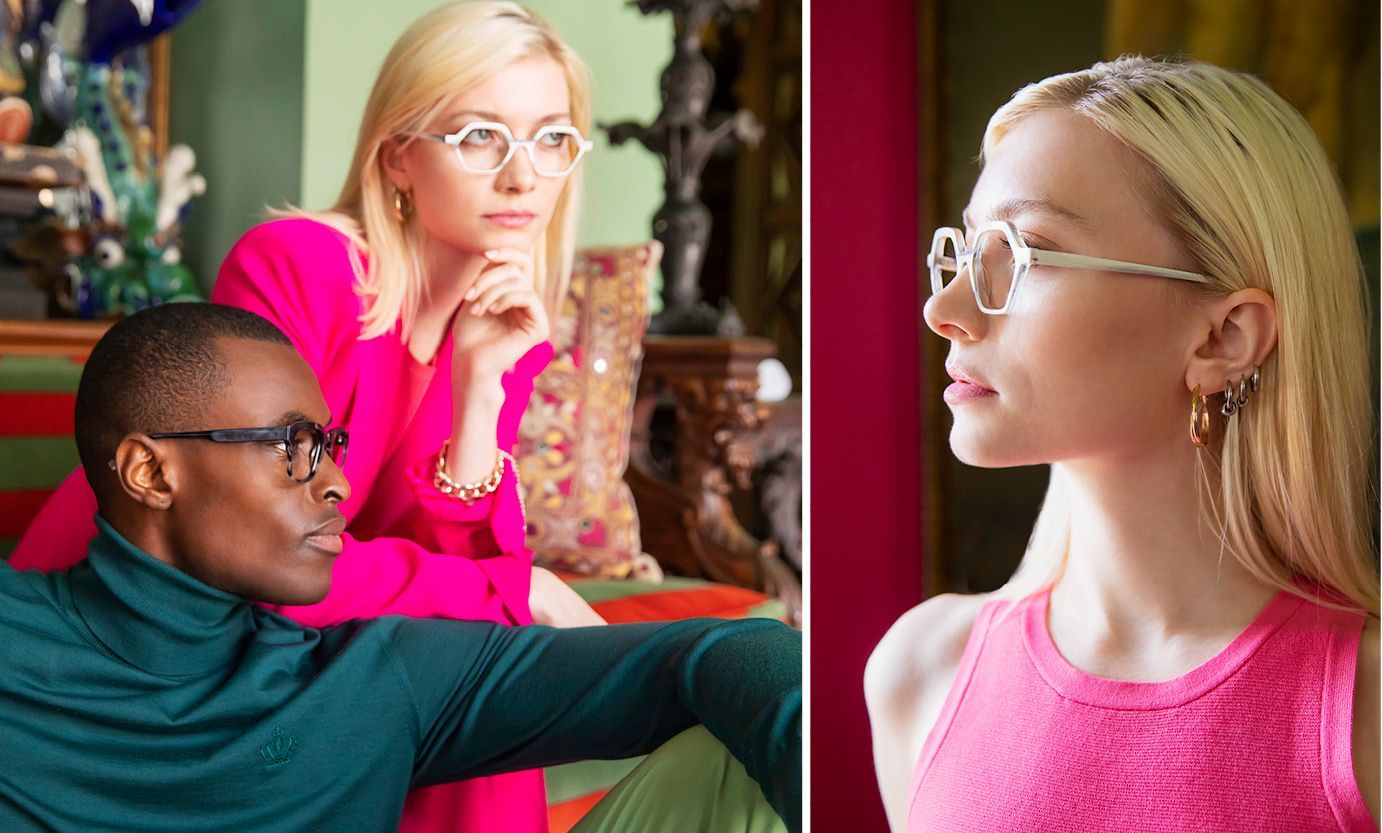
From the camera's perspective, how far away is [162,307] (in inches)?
48.7

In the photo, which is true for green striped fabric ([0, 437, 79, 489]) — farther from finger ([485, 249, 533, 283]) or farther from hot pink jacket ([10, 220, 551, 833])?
finger ([485, 249, 533, 283])

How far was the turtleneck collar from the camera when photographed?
118cm

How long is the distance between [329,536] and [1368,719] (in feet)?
2.74

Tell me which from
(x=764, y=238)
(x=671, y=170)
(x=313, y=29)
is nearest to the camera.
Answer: (x=313, y=29)

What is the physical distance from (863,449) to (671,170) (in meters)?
0.46

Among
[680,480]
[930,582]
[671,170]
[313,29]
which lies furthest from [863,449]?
[313,29]

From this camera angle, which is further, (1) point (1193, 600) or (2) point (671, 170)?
(2) point (671, 170)

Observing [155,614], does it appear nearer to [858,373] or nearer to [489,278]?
[489,278]

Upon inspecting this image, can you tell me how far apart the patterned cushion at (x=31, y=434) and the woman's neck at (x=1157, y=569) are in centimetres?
99

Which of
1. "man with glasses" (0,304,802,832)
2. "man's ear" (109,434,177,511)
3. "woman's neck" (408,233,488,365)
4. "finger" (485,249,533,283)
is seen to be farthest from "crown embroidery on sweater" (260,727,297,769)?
"finger" (485,249,533,283)

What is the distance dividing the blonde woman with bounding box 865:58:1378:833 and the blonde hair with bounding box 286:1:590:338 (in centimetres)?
42

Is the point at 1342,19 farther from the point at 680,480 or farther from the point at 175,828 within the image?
the point at 175,828

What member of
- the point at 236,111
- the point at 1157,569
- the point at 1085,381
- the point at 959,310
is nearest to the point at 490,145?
the point at 236,111

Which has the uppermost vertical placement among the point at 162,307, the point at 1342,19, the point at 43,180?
the point at 1342,19
